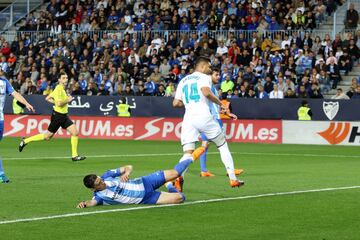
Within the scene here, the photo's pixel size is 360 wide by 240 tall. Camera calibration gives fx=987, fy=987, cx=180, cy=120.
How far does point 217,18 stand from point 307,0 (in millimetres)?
4042

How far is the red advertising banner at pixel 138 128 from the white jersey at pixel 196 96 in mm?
17665

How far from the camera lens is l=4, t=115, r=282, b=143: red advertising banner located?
34.2 metres

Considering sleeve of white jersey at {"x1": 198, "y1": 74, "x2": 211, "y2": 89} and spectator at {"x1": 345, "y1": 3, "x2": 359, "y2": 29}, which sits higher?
sleeve of white jersey at {"x1": 198, "y1": 74, "x2": 211, "y2": 89}

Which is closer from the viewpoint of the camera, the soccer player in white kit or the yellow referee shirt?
the soccer player in white kit

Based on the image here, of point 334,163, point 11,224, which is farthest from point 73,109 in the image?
point 11,224

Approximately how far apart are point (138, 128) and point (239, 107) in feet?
→ 14.9

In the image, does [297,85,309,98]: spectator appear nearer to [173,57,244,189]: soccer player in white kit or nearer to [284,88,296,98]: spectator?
[284,88,296,98]: spectator

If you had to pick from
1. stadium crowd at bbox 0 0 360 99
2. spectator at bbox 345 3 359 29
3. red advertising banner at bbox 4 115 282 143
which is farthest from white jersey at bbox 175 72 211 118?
spectator at bbox 345 3 359 29

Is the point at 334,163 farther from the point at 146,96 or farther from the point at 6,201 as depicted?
the point at 146,96

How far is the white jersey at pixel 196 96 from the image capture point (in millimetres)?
16312

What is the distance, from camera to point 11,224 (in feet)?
40.2

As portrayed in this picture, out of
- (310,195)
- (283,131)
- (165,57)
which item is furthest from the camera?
(165,57)

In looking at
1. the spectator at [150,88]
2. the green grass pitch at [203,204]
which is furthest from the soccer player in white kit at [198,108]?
the spectator at [150,88]

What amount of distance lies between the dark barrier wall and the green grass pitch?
31.2ft
